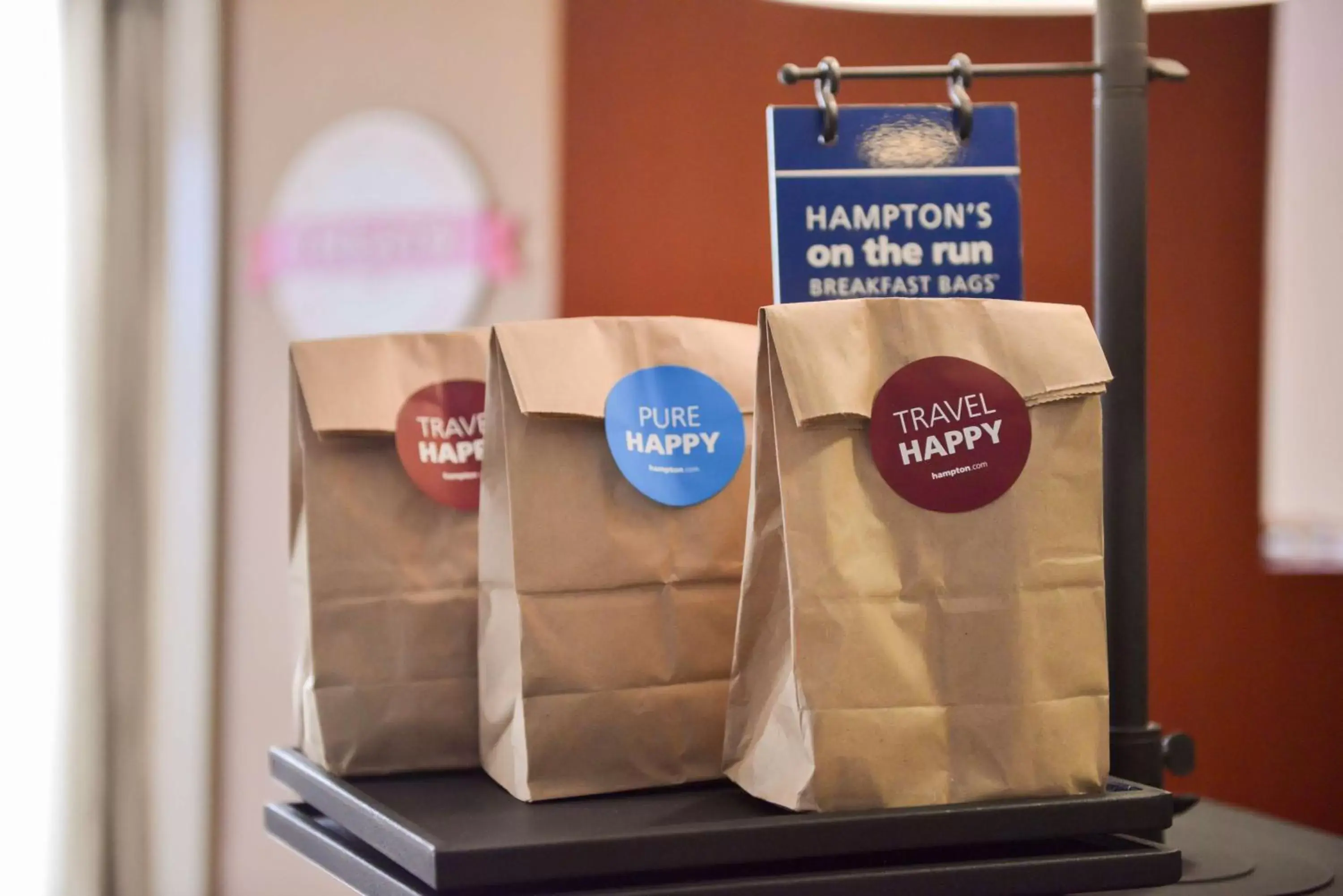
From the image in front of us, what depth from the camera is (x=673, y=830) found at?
67 centimetres

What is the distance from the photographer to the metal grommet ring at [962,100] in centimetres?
86

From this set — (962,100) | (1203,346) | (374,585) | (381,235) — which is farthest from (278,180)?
(962,100)

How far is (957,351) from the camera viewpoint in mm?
719

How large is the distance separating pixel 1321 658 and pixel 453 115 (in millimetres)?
1769

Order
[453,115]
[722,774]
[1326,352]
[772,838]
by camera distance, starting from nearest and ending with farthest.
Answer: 1. [772,838]
2. [722,774]
3. [1326,352]
4. [453,115]

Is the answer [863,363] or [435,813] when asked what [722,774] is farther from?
[863,363]

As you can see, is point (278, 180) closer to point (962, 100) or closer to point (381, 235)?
point (381, 235)

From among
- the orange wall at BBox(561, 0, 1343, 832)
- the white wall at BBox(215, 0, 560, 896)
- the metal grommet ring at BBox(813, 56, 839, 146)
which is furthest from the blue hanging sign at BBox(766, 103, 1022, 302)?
the white wall at BBox(215, 0, 560, 896)

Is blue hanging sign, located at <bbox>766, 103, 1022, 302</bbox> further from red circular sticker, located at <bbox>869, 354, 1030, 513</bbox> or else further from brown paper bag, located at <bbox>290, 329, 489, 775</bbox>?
brown paper bag, located at <bbox>290, 329, 489, 775</bbox>

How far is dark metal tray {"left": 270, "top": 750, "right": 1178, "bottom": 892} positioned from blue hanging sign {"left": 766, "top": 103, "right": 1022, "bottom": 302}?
0.35m

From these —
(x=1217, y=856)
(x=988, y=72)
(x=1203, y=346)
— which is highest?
(x=988, y=72)

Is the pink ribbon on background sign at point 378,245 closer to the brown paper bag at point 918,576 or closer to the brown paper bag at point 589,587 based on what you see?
the brown paper bag at point 589,587

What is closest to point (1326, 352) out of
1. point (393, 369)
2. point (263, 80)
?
point (393, 369)

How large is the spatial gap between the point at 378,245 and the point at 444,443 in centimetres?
175
